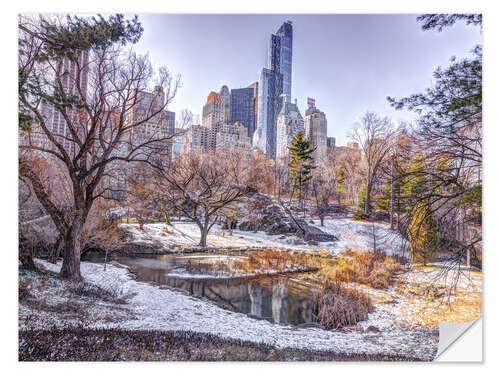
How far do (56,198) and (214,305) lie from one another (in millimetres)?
2224

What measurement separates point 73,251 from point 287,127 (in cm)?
305

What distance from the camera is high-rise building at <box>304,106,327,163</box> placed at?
2854mm

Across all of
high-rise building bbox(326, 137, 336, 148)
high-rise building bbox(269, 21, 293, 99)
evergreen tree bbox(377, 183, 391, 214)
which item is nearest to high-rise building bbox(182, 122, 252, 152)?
high-rise building bbox(269, 21, 293, 99)

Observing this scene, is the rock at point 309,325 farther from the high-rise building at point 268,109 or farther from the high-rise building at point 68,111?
the high-rise building at point 68,111

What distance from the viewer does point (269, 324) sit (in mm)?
2527

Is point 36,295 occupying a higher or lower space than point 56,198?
lower

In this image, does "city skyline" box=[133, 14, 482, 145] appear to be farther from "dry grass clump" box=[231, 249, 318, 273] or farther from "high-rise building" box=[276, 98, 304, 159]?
"dry grass clump" box=[231, 249, 318, 273]

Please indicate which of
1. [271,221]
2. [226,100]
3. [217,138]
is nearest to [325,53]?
[226,100]

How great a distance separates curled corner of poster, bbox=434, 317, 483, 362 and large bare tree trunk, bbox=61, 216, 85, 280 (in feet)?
13.7

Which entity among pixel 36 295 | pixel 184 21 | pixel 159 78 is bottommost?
pixel 36 295

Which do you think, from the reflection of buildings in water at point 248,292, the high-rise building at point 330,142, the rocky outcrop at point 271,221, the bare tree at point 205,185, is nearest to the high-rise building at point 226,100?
the bare tree at point 205,185

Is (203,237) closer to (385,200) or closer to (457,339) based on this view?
Result: (385,200)
